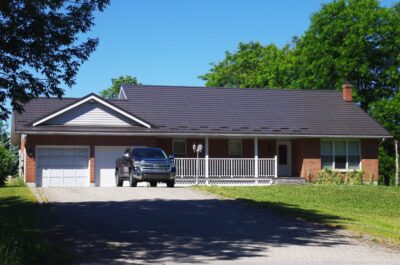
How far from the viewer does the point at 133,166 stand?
26609mm

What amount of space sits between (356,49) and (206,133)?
1785cm

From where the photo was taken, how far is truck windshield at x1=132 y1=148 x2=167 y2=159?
27.0 metres

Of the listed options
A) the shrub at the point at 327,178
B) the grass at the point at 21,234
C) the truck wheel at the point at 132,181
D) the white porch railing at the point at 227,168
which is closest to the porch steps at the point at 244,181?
the white porch railing at the point at 227,168

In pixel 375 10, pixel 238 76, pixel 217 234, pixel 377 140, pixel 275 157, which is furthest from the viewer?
pixel 238 76

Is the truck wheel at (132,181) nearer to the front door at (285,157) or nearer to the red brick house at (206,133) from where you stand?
the red brick house at (206,133)

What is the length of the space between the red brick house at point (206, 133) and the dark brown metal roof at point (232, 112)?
6cm

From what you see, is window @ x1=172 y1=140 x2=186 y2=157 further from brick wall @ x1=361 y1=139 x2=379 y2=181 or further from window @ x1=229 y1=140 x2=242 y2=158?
brick wall @ x1=361 y1=139 x2=379 y2=181

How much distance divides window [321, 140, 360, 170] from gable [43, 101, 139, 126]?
11650mm

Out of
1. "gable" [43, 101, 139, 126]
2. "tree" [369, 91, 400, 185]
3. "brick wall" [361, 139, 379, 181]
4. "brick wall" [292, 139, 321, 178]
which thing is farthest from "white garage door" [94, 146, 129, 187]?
"tree" [369, 91, 400, 185]

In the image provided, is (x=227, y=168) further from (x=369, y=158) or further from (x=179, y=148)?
(x=369, y=158)

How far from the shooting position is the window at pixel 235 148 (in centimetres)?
3744

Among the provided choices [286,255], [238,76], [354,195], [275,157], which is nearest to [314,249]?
[286,255]

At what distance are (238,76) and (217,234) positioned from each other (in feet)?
185

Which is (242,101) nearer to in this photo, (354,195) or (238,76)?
(354,195)
